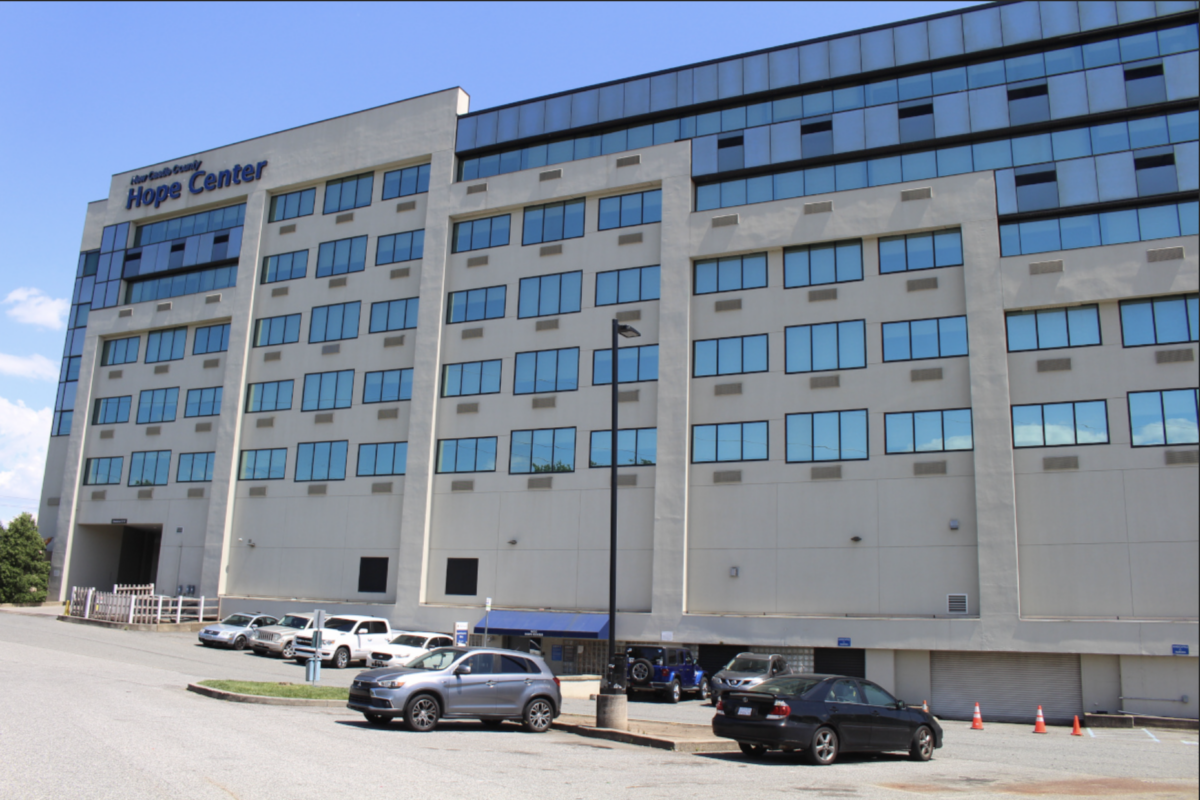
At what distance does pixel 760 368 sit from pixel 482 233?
14215 millimetres

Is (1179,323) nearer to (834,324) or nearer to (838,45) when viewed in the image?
(834,324)

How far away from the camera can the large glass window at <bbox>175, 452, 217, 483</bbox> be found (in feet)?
148

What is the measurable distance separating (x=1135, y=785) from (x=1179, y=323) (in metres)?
20.3

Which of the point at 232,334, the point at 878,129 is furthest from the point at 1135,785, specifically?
the point at 232,334

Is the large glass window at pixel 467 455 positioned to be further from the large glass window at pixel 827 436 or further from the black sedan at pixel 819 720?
the black sedan at pixel 819 720

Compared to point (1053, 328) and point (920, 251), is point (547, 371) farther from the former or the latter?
point (1053, 328)

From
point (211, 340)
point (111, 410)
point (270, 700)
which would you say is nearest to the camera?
point (270, 700)

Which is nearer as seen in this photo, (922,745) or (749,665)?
(922,745)

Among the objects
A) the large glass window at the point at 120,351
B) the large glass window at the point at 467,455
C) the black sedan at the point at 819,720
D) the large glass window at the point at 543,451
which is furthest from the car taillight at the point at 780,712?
the large glass window at the point at 120,351

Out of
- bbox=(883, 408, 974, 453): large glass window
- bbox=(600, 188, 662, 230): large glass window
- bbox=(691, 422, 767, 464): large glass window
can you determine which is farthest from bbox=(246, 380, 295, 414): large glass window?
bbox=(883, 408, 974, 453): large glass window

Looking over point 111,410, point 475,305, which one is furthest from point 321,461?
point 111,410

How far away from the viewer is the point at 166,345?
48719mm

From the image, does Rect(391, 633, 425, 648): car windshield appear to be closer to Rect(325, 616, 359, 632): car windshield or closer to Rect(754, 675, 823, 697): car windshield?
Rect(325, 616, 359, 632): car windshield

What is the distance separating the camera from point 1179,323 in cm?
2956
